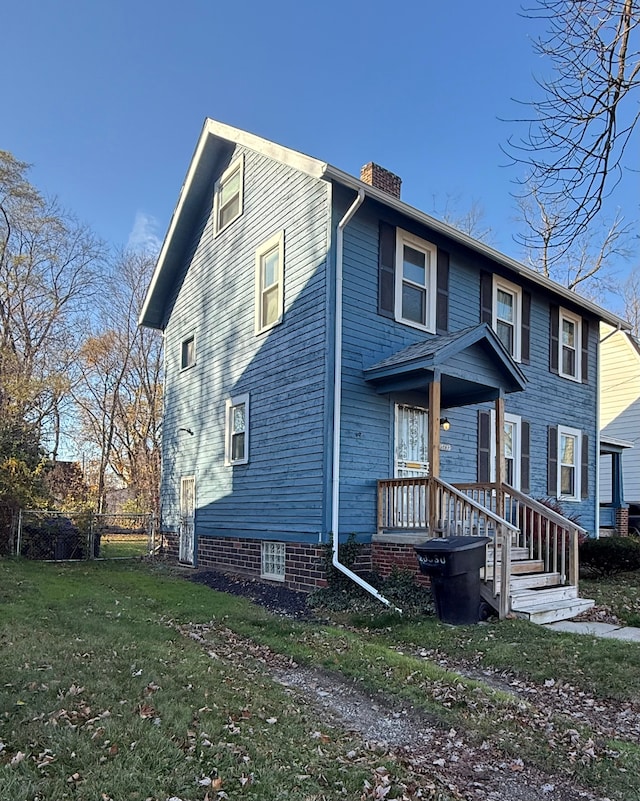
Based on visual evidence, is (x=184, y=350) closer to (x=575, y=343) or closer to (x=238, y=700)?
(x=575, y=343)

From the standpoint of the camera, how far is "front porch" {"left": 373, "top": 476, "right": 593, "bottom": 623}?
24.5ft

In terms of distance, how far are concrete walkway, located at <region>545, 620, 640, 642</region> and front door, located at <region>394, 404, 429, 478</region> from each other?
11.3ft

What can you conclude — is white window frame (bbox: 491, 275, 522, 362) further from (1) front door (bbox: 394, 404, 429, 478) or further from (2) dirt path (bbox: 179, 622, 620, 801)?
(2) dirt path (bbox: 179, 622, 620, 801)

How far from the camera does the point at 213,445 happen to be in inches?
500

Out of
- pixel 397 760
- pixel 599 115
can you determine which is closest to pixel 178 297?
pixel 599 115

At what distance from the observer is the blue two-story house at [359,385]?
9000 millimetres

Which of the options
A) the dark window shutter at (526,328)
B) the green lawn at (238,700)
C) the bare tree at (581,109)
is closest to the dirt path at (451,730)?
the green lawn at (238,700)

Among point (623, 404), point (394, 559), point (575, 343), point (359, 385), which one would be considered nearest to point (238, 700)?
point (394, 559)

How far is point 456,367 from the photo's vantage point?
8883mm

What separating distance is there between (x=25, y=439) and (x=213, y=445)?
5.92 metres

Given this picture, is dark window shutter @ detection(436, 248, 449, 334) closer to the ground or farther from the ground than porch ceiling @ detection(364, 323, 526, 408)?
farther from the ground

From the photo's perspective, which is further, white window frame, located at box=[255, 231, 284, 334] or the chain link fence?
the chain link fence

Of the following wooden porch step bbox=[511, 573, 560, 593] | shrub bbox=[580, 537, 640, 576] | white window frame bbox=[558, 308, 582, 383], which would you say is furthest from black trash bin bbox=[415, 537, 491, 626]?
white window frame bbox=[558, 308, 582, 383]

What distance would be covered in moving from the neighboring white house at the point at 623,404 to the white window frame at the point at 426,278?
987 centimetres
